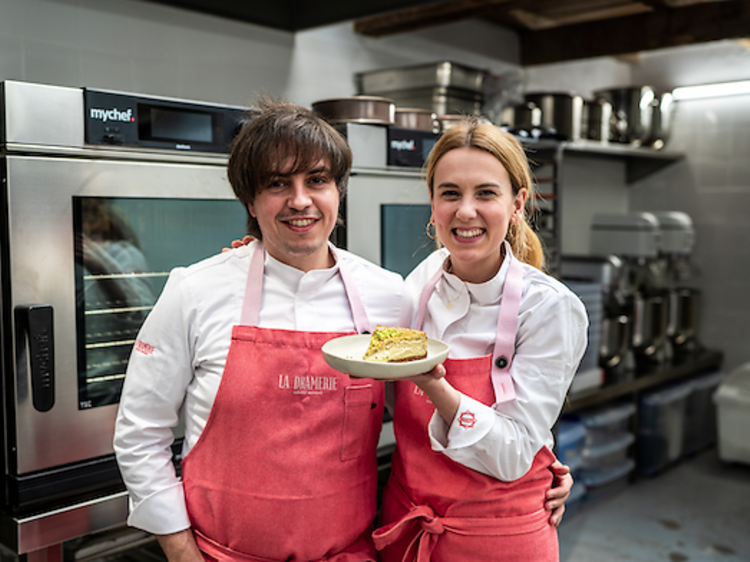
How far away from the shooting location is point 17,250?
1400 mm

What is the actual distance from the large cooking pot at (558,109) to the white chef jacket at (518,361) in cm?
249

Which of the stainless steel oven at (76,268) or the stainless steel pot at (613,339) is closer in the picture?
the stainless steel oven at (76,268)

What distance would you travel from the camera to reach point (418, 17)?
296 centimetres

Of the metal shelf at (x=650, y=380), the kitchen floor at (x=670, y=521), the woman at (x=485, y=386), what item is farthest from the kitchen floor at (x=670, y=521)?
the woman at (x=485, y=386)

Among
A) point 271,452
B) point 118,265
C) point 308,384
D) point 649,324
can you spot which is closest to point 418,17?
point 118,265

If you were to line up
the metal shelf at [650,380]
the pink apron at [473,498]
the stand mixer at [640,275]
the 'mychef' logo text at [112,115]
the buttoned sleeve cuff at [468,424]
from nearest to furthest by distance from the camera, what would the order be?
the buttoned sleeve cuff at [468,424]
the pink apron at [473,498]
the 'mychef' logo text at [112,115]
the metal shelf at [650,380]
the stand mixer at [640,275]

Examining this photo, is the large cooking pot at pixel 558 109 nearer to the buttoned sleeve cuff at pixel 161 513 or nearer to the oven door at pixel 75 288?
the oven door at pixel 75 288

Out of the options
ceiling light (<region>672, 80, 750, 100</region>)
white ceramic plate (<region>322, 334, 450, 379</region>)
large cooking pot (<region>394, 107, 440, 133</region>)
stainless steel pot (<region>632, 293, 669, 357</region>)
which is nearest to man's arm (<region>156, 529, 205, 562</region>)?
white ceramic plate (<region>322, 334, 450, 379</region>)

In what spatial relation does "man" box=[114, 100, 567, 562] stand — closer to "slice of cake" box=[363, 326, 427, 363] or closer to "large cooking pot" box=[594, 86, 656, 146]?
"slice of cake" box=[363, 326, 427, 363]

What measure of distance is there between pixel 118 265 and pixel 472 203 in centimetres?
86

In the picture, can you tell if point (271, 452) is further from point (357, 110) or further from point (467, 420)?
point (357, 110)

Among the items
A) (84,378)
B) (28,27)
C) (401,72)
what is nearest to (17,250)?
(84,378)

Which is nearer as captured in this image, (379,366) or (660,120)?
(379,366)

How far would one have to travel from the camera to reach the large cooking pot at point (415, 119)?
2.24 m
